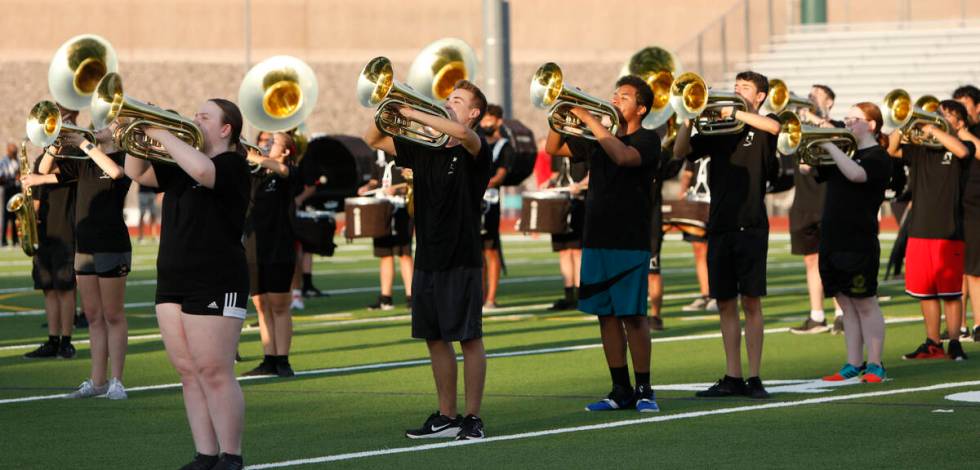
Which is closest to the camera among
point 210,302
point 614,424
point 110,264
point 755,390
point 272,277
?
point 210,302

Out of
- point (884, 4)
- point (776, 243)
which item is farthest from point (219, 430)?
point (884, 4)

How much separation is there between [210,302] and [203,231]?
1.11ft

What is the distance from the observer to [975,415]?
31.5 ft

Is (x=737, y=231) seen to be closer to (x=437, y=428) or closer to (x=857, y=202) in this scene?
(x=857, y=202)

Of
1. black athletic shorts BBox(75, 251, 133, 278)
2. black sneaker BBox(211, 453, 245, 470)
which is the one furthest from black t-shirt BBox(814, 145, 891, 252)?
black sneaker BBox(211, 453, 245, 470)

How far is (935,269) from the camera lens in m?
12.8

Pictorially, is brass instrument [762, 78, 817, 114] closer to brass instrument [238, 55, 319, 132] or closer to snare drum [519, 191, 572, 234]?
brass instrument [238, 55, 319, 132]

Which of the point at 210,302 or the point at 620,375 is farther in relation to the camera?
the point at 620,375

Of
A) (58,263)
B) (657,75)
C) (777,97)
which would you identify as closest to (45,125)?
(58,263)

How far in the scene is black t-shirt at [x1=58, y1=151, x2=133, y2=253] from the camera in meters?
11.0

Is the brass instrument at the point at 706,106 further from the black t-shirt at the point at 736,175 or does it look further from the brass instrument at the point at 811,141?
the brass instrument at the point at 811,141

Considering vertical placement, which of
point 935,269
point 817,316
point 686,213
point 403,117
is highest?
point 403,117

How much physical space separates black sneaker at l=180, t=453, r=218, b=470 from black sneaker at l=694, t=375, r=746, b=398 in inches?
152

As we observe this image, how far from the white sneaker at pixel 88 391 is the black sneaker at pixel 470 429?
3.08 meters
